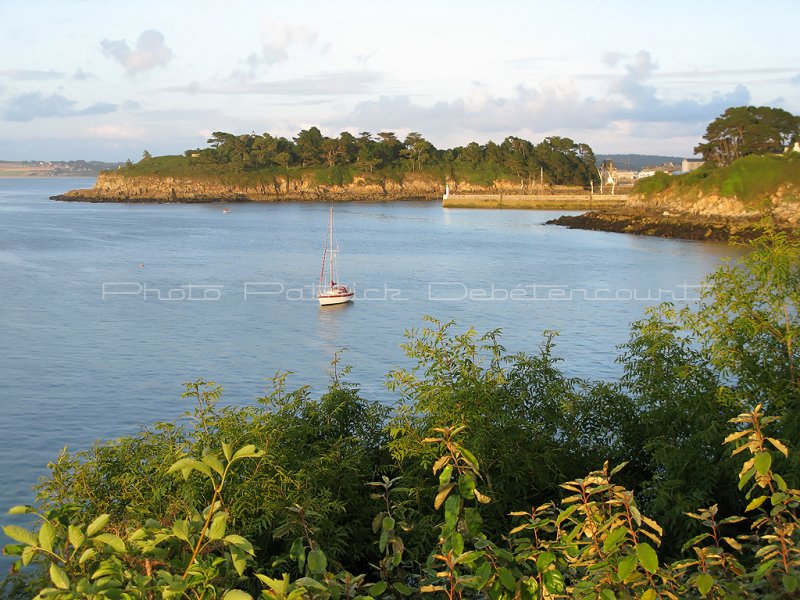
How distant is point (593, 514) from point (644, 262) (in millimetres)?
49547

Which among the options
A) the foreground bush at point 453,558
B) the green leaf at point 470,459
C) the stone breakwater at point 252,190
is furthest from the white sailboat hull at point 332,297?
the stone breakwater at point 252,190

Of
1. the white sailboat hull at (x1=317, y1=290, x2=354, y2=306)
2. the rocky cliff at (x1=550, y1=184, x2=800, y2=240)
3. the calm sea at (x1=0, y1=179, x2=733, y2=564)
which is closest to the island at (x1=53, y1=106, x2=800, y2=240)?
the rocky cliff at (x1=550, y1=184, x2=800, y2=240)

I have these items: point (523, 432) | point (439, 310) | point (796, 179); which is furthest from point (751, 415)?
point (796, 179)

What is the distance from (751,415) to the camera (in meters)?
3.60

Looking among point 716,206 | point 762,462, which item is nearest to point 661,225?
point 716,206

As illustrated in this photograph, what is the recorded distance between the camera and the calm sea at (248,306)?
20828 millimetres

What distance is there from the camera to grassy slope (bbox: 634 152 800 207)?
6535cm

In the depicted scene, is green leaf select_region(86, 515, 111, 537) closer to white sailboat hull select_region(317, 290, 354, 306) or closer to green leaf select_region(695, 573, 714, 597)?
green leaf select_region(695, 573, 714, 597)

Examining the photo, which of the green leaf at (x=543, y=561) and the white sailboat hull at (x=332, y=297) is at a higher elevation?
the green leaf at (x=543, y=561)

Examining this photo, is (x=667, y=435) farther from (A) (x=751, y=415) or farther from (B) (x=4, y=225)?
(B) (x=4, y=225)

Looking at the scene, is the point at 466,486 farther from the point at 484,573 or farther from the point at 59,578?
Answer: the point at 59,578

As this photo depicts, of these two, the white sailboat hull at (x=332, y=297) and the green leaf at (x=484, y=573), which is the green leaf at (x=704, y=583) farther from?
the white sailboat hull at (x=332, y=297)

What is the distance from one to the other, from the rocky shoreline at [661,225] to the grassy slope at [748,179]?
284cm

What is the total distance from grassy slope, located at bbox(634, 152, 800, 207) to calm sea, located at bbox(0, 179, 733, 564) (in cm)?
924
